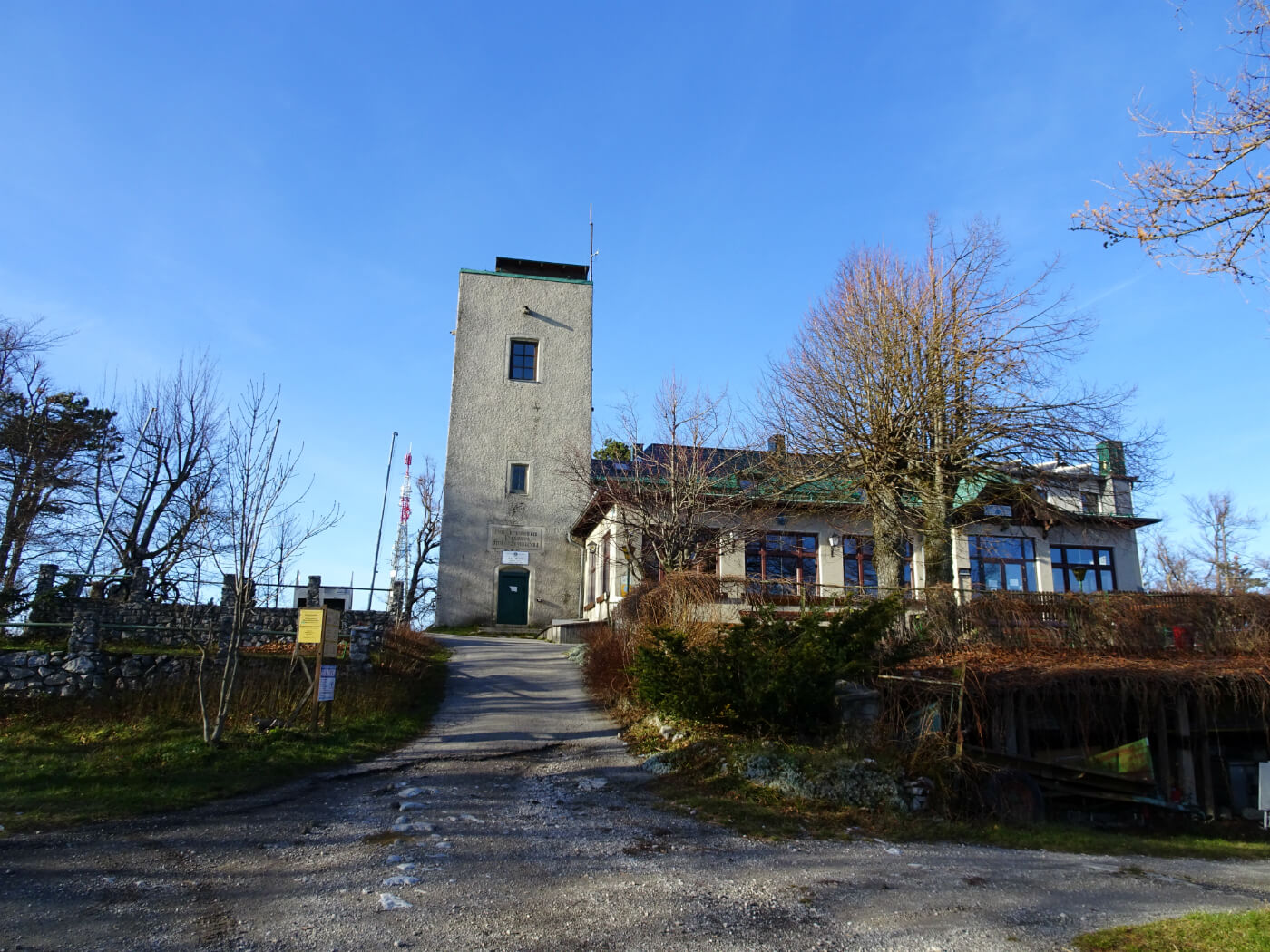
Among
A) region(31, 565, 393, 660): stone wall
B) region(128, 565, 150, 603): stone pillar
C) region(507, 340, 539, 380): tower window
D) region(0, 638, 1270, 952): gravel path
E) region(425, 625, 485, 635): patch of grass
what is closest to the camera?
region(0, 638, 1270, 952): gravel path

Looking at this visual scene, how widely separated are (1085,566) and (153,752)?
27388 mm

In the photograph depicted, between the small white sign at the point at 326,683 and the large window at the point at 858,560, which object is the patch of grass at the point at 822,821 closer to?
the small white sign at the point at 326,683

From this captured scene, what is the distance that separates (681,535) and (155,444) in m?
17.3

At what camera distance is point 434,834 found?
8680 mm

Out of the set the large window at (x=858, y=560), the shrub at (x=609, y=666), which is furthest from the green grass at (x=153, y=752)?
the large window at (x=858, y=560)

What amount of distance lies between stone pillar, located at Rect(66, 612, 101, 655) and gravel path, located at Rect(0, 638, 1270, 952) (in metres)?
6.24

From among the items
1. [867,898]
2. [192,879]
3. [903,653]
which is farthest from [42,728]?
[903,653]

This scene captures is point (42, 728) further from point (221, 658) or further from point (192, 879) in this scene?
point (192, 879)

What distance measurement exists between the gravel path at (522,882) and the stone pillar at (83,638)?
246 inches

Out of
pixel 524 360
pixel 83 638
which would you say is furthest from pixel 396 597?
pixel 524 360

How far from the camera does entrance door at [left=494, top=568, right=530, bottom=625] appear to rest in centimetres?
3161

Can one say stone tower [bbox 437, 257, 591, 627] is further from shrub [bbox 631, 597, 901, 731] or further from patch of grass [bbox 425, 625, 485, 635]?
shrub [bbox 631, 597, 901, 731]

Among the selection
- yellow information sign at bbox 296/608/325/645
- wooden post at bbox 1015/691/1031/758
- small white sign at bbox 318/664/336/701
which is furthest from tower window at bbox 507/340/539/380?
wooden post at bbox 1015/691/1031/758

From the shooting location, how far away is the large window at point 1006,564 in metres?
28.2
